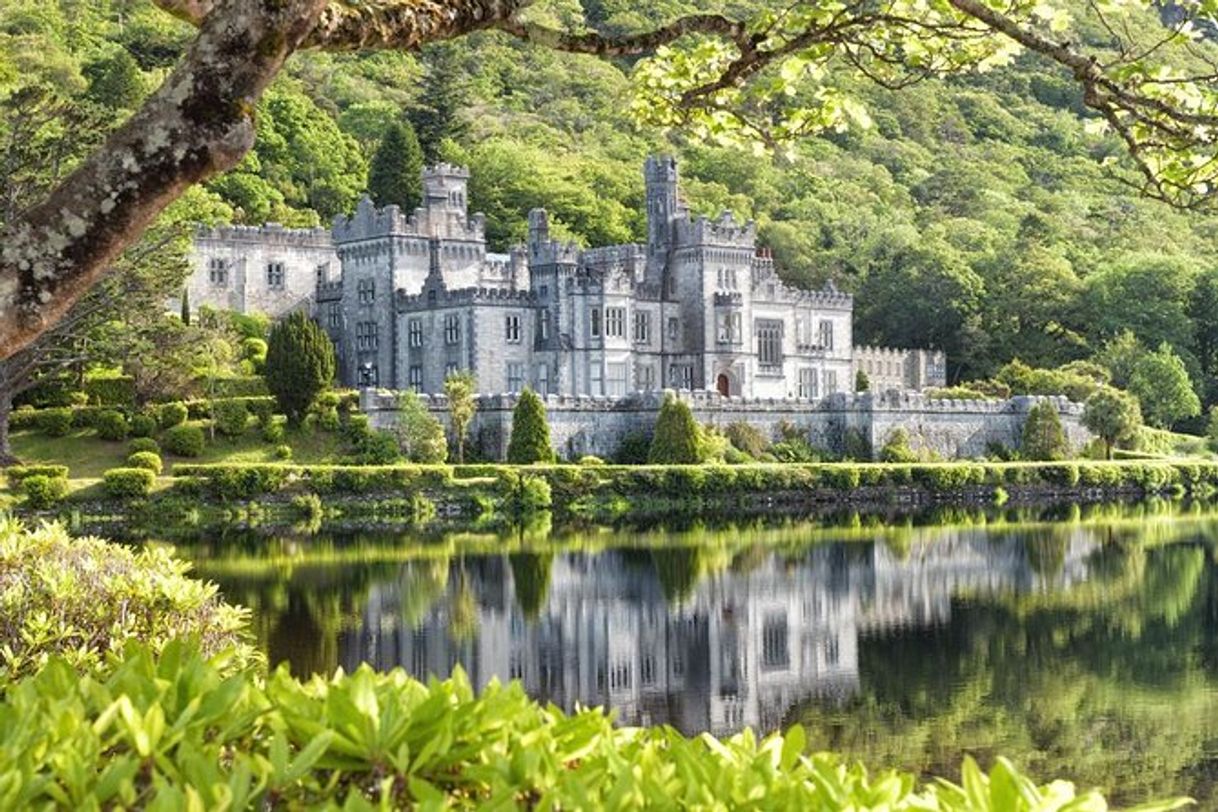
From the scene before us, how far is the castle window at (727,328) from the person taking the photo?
70625 millimetres

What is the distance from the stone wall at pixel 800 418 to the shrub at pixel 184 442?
238 inches

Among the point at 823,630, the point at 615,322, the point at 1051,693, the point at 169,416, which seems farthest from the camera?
the point at 615,322

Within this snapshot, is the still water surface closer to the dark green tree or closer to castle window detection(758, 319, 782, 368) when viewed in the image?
the dark green tree

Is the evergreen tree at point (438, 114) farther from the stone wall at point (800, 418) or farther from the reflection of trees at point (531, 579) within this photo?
the reflection of trees at point (531, 579)

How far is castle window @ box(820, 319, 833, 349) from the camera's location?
76188 mm

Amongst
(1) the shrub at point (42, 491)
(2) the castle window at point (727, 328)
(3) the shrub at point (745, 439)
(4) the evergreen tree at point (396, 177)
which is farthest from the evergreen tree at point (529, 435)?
(4) the evergreen tree at point (396, 177)

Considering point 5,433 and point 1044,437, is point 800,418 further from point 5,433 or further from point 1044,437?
point 5,433

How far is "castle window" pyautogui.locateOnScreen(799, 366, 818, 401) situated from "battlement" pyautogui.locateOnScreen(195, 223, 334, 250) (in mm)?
20099

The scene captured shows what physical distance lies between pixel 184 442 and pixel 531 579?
2192 centimetres

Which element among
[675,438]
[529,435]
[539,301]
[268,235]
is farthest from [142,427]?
[268,235]

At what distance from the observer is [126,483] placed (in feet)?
155

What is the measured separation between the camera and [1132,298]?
3467 inches

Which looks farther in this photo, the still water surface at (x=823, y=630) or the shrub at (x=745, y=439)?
the shrub at (x=745, y=439)

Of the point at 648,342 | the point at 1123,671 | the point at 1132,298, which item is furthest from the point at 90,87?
the point at 1123,671
